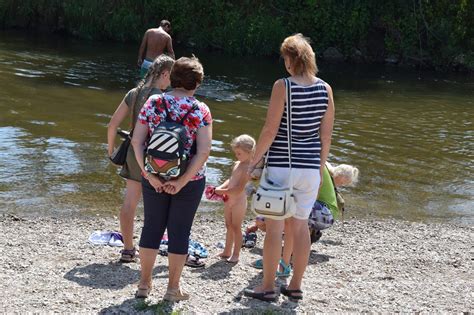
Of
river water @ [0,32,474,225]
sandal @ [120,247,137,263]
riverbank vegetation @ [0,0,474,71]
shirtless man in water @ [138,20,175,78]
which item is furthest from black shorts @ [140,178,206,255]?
riverbank vegetation @ [0,0,474,71]

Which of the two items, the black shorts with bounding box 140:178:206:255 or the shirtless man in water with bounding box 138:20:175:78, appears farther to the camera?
the shirtless man in water with bounding box 138:20:175:78

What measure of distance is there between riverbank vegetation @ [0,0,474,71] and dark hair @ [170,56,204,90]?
→ 807 inches

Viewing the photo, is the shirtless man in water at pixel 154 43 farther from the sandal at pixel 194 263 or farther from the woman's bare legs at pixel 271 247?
the woman's bare legs at pixel 271 247

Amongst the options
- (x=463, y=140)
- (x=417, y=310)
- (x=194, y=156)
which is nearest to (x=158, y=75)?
(x=194, y=156)

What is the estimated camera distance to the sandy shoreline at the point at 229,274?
538cm

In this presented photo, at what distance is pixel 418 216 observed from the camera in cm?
955

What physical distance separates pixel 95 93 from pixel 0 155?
5696 mm

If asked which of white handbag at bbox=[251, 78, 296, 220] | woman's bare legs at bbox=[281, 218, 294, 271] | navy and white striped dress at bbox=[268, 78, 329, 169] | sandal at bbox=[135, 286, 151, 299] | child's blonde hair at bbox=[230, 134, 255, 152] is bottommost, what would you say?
sandal at bbox=[135, 286, 151, 299]

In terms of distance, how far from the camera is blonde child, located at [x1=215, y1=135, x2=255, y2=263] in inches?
248

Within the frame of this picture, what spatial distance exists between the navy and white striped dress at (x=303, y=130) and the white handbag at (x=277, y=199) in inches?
1.5

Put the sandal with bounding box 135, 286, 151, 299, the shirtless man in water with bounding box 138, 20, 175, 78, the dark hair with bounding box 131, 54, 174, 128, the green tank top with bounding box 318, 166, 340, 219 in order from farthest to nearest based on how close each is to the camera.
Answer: the shirtless man in water with bounding box 138, 20, 175, 78, the green tank top with bounding box 318, 166, 340, 219, the dark hair with bounding box 131, 54, 174, 128, the sandal with bounding box 135, 286, 151, 299

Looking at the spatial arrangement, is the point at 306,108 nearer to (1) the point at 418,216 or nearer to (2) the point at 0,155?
(1) the point at 418,216

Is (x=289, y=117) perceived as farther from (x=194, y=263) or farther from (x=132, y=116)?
(x=194, y=263)

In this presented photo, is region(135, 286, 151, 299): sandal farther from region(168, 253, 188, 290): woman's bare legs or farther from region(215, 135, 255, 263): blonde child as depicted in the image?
region(215, 135, 255, 263): blonde child
